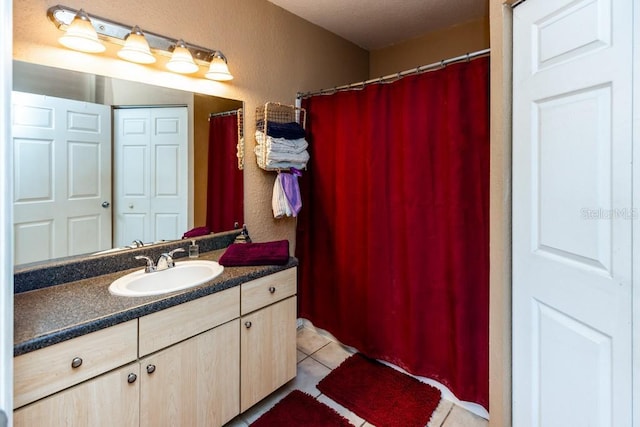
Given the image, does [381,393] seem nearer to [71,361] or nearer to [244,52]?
[71,361]

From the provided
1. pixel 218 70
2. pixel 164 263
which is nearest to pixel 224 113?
pixel 218 70

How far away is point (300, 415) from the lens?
169 centimetres

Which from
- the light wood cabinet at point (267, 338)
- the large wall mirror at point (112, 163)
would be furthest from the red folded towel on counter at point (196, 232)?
the light wood cabinet at point (267, 338)

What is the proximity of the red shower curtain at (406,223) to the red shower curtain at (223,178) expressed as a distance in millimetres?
607

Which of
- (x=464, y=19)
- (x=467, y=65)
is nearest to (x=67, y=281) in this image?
(x=467, y=65)

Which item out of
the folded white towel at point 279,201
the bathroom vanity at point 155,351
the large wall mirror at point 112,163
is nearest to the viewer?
the bathroom vanity at point 155,351

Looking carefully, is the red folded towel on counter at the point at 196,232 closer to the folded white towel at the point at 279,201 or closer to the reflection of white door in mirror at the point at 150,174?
the reflection of white door in mirror at the point at 150,174

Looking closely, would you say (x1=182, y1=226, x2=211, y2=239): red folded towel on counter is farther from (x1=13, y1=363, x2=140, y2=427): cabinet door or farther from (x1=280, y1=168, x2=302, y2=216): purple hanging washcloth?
(x1=13, y1=363, x2=140, y2=427): cabinet door

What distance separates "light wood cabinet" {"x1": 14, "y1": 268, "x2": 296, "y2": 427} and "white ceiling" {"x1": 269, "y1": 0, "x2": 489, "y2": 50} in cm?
197

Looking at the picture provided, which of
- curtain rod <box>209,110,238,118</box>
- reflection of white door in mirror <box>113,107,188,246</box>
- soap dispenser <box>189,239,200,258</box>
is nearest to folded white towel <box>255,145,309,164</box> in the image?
curtain rod <box>209,110,238,118</box>

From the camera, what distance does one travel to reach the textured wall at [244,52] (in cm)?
140

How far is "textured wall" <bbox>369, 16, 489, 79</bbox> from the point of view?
2505 mm
